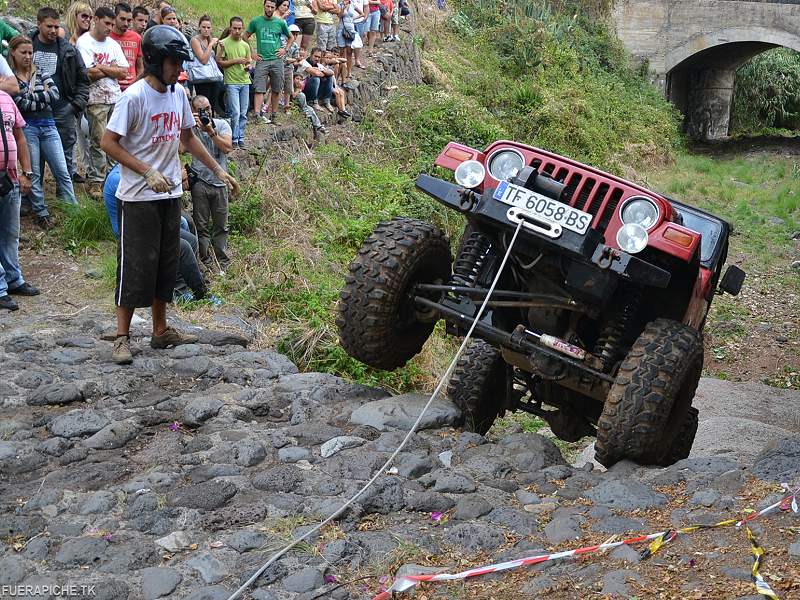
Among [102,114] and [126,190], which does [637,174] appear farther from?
[126,190]

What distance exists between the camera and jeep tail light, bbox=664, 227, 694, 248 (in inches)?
208

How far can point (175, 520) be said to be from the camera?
4320 millimetres

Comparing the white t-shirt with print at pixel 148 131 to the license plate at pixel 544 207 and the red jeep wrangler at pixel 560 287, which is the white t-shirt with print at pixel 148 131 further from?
the license plate at pixel 544 207

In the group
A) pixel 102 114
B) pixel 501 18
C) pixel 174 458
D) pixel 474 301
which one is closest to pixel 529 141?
pixel 501 18

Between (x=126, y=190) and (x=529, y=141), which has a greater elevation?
(x=126, y=190)

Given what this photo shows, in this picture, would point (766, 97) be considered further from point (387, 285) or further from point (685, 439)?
point (387, 285)

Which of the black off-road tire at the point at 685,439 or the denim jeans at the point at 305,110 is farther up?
the denim jeans at the point at 305,110

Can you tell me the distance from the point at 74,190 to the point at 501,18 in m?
19.1

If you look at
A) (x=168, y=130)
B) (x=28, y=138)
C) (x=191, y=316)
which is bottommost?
(x=191, y=316)

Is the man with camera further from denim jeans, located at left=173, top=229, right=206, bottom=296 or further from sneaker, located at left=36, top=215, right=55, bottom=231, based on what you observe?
sneaker, located at left=36, top=215, right=55, bottom=231

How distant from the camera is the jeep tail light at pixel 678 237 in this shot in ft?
17.3

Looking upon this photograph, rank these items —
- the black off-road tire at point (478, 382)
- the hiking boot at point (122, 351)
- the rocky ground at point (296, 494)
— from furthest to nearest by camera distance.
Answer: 1. the black off-road tire at point (478, 382)
2. the hiking boot at point (122, 351)
3. the rocky ground at point (296, 494)

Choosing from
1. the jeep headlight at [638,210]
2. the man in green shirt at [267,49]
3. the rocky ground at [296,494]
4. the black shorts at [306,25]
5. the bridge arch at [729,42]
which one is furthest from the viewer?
the bridge arch at [729,42]

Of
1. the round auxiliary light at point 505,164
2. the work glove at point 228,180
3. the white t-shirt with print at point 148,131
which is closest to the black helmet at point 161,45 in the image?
the white t-shirt with print at point 148,131
